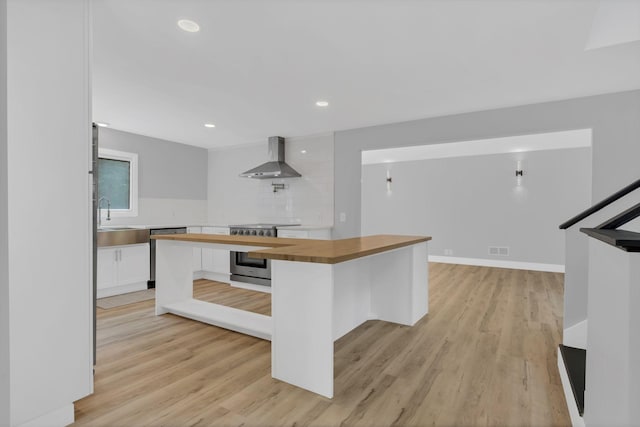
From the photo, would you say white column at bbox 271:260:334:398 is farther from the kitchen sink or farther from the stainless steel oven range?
the kitchen sink

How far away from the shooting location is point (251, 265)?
4480mm

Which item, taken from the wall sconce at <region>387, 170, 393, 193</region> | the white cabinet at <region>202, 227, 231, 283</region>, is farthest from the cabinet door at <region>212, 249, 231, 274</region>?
the wall sconce at <region>387, 170, 393, 193</region>

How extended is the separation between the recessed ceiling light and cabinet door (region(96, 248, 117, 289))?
3102mm

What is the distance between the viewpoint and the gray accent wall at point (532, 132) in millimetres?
3156

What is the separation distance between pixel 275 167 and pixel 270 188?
64cm

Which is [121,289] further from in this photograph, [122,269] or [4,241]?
[4,241]

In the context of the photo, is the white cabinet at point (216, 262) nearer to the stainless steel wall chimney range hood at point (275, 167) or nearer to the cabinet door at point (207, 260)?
the cabinet door at point (207, 260)

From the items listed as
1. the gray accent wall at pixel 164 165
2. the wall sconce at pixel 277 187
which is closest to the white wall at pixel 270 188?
the wall sconce at pixel 277 187

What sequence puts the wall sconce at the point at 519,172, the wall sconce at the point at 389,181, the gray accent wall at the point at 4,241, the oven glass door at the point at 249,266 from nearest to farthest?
the gray accent wall at the point at 4,241, the oven glass door at the point at 249,266, the wall sconce at the point at 519,172, the wall sconce at the point at 389,181

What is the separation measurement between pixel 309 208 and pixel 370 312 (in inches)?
91.1

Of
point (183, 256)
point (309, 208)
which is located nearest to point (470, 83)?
point (309, 208)

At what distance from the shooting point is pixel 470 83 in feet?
9.84

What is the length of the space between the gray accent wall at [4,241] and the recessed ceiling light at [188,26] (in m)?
0.87

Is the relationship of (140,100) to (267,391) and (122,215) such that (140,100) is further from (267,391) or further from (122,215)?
(267,391)
